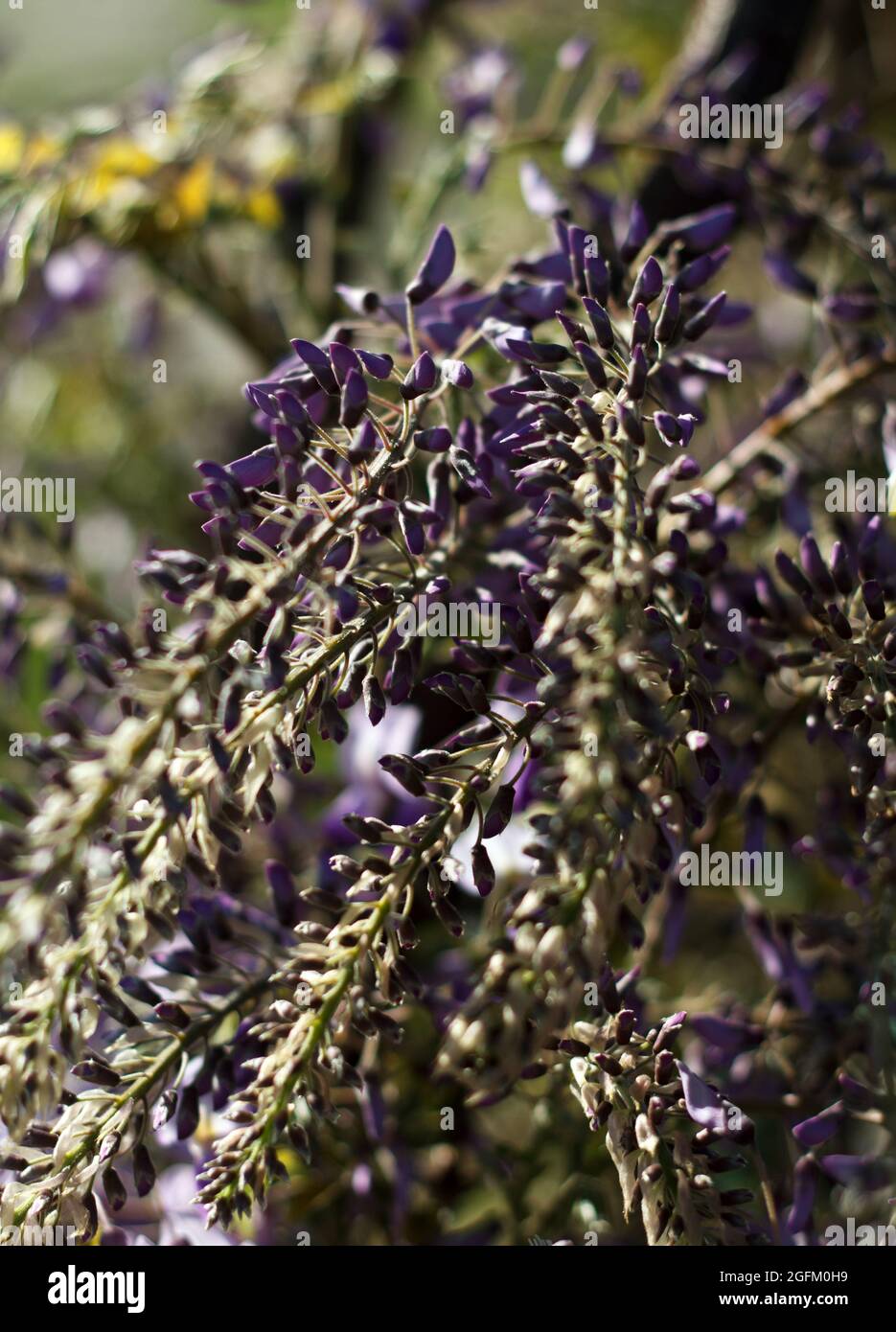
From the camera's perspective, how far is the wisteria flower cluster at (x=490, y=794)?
0.44 m

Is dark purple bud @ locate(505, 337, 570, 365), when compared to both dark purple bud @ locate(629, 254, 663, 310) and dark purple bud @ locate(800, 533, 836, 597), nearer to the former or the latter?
dark purple bud @ locate(629, 254, 663, 310)

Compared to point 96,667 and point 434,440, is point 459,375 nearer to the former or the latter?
point 434,440

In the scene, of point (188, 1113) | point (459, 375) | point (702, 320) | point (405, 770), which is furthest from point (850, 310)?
point (188, 1113)

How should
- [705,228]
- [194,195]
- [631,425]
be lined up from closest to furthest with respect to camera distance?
1. [631,425]
2. [705,228]
3. [194,195]

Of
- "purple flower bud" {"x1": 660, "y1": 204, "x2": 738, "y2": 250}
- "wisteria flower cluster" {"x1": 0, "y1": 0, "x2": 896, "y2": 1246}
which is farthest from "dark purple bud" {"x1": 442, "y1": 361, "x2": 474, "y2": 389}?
"purple flower bud" {"x1": 660, "y1": 204, "x2": 738, "y2": 250}

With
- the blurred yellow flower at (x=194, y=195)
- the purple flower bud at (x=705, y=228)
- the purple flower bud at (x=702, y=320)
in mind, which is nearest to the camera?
the purple flower bud at (x=702, y=320)

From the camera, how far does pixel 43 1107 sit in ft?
1.46


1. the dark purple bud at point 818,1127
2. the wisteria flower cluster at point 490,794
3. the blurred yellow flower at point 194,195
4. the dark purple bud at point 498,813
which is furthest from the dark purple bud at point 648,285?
the blurred yellow flower at point 194,195

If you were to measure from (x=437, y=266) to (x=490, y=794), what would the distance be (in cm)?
30

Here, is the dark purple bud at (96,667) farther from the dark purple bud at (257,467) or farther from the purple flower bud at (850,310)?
the purple flower bud at (850,310)

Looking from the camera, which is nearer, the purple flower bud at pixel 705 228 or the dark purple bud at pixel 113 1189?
the dark purple bud at pixel 113 1189

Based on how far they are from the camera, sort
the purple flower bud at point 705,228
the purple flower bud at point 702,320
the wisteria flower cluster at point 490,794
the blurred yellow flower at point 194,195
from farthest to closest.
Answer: the blurred yellow flower at point 194,195, the purple flower bud at point 705,228, the purple flower bud at point 702,320, the wisteria flower cluster at point 490,794

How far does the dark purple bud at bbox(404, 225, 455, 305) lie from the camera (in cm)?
61

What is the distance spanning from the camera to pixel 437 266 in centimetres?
62
